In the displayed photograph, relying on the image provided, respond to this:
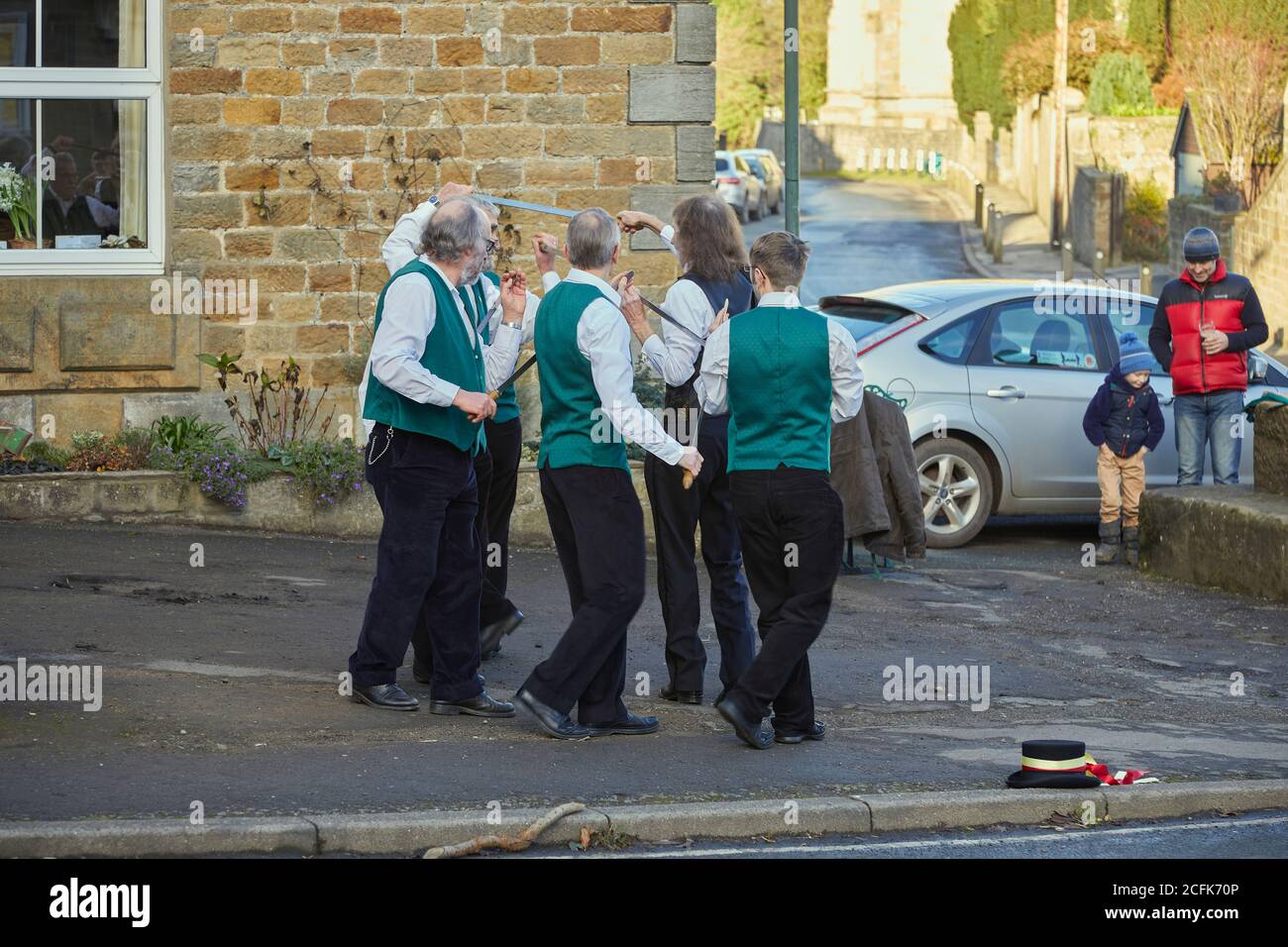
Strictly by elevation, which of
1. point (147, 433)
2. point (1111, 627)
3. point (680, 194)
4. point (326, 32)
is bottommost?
point (1111, 627)

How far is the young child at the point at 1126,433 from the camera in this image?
12.5 m

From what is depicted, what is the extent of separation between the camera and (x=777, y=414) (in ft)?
24.4

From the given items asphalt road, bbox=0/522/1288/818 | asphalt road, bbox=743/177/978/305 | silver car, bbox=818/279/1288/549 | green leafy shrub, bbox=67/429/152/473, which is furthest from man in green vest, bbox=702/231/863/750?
asphalt road, bbox=743/177/978/305

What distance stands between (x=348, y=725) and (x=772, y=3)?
234ft

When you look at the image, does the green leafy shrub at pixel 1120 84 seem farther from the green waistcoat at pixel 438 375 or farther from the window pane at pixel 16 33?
the green waistcoat at pixel 438 375

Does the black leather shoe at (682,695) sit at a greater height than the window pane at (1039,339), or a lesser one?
lesser

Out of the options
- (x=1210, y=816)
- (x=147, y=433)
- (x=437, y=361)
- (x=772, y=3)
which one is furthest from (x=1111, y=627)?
(x=772, y=3)

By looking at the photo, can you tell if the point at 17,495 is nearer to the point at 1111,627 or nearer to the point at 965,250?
the point at 1111,627

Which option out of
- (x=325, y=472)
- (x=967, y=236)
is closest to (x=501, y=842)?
(x=325, y=472)

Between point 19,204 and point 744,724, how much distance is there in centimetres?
767

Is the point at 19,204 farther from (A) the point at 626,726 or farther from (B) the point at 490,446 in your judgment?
(A) the point at 626,726

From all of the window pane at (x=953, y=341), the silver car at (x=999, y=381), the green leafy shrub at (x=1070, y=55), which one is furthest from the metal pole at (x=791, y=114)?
the green leafy shrub at (x=1070, y=55)

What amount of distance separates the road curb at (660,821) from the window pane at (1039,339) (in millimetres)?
6185

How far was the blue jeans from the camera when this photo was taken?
1273cm
